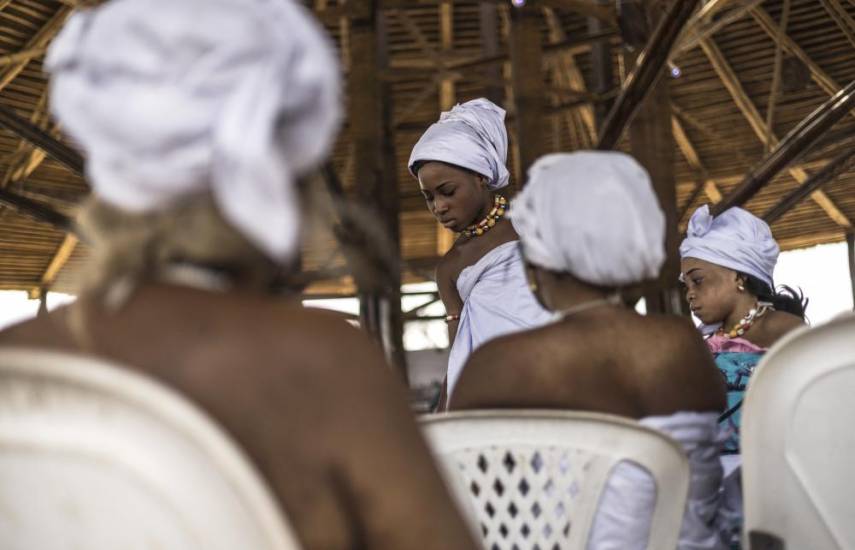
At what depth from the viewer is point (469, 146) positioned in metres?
3.70

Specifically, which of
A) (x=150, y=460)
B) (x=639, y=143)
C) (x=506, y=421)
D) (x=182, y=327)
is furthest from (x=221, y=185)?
(x=639, y=143)

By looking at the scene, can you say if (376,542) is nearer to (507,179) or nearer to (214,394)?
(214,394)

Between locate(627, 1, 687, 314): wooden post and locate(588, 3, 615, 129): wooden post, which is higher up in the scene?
locate(588, 3, 615, 129): wooden post

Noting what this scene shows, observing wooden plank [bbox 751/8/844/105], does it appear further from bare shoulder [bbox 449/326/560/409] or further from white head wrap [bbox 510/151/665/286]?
bare shoulder [bbox 449/326/560/409]

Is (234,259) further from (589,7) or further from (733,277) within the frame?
(589,7)

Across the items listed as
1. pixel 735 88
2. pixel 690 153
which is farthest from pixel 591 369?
pixel 690 153

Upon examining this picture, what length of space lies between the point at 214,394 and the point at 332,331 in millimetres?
132

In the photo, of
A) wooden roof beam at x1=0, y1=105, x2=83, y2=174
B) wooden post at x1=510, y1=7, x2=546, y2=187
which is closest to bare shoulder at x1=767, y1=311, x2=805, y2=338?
wooden post at x1=510, y1=7, x2=546, y2=187

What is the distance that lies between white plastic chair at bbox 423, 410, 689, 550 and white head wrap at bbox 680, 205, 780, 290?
2127 millimetres

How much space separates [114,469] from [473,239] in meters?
2.76

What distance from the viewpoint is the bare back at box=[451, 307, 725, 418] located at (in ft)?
6.59

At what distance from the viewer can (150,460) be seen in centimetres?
96

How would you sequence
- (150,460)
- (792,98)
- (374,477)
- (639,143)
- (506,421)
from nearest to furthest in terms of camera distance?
1. (150,460)
2. (374,477)
3. (506,421)
4. (639,143)
5. (792,98)

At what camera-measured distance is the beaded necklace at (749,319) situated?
12.7 ft
